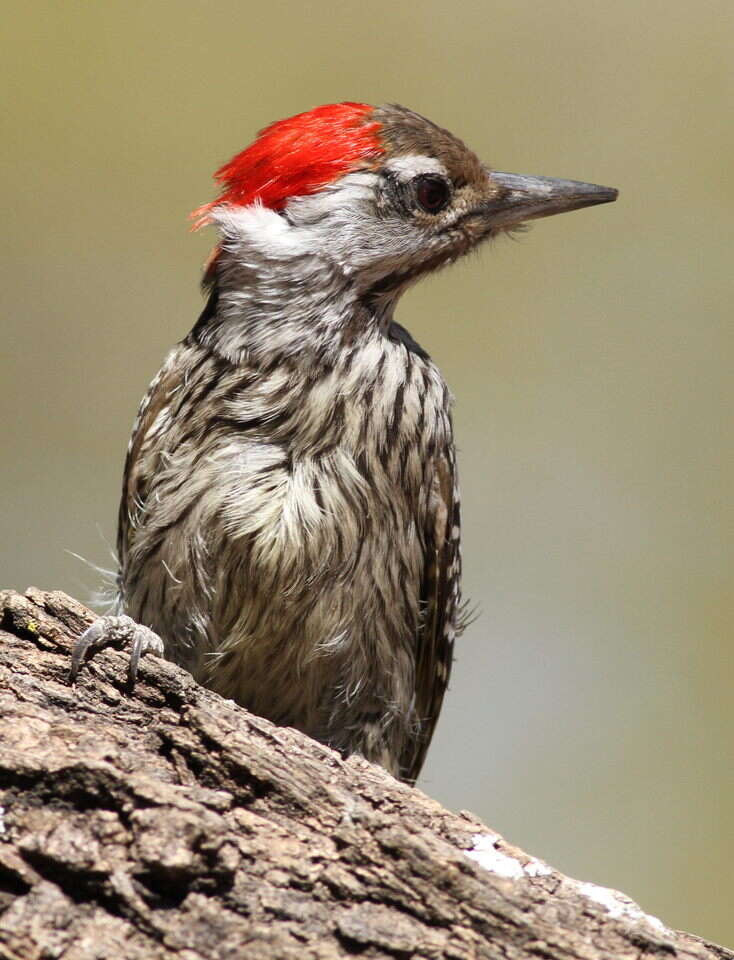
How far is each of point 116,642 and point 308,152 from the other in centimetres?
196

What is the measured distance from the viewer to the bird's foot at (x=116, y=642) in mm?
3145

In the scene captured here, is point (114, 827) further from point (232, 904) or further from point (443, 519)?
point (443, 519)

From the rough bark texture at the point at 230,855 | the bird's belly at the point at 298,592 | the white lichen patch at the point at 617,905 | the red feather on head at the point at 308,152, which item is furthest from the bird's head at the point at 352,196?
the white lichen patch at the point at 617,905

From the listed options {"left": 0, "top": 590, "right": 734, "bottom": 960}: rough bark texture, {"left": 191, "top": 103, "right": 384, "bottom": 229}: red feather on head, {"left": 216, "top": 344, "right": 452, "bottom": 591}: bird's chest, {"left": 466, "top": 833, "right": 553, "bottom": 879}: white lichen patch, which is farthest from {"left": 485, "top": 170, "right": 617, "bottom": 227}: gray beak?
{"left": 466, "top": 833, "right": 553, "bottom": 879}: white lichen patch

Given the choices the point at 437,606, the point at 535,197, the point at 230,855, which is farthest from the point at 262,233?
the point at 230,855

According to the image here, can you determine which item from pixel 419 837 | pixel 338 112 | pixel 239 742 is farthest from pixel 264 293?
pixel 419 837

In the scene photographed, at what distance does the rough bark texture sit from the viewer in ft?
8.19

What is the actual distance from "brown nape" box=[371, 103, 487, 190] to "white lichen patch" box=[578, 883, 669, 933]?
2.64 metres

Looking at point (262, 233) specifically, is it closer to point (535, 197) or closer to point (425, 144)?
point (425, 144)

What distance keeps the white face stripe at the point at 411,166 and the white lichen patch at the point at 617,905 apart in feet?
8.42

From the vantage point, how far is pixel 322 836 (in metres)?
2.82

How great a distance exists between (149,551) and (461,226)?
1.68 meters

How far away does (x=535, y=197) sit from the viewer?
4.55m

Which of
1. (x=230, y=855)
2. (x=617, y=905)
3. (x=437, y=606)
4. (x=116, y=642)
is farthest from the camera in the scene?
(x=437, y=606)
